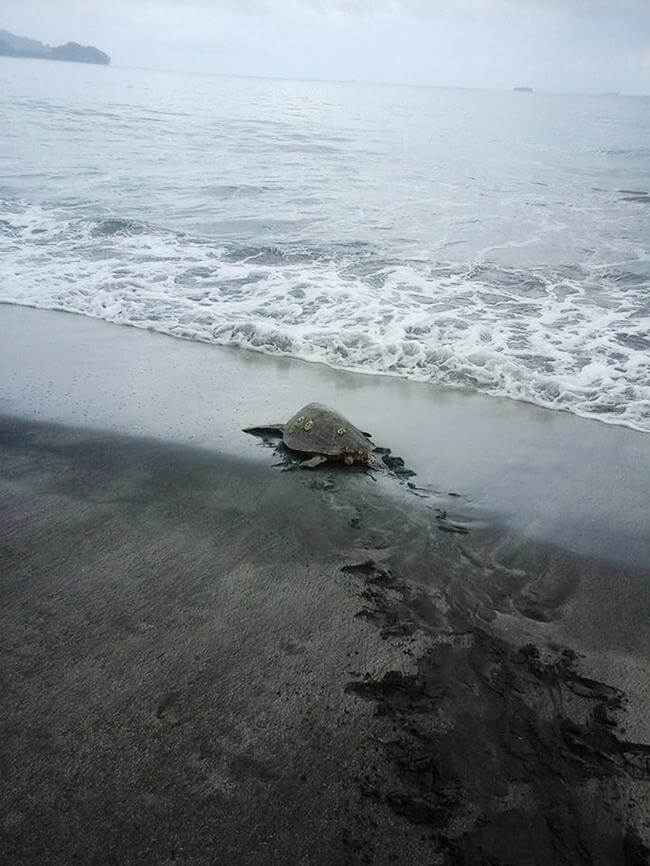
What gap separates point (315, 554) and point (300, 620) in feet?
2.03

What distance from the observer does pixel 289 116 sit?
152ft

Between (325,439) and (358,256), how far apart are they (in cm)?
758

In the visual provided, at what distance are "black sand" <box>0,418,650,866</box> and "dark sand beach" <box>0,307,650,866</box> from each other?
1 cm

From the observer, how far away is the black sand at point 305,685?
7.44ft

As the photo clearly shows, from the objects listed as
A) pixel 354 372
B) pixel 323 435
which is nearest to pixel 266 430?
pixel 323 435

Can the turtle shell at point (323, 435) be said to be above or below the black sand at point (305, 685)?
above

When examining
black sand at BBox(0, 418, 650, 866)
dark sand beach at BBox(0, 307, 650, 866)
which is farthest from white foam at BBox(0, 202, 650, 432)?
black sand at BBox(0, 418, 650, 866)

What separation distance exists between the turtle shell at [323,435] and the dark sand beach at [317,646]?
0.66 ft

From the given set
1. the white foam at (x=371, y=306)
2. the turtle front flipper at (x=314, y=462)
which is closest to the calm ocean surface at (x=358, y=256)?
the white foam at (x=371, y=306)

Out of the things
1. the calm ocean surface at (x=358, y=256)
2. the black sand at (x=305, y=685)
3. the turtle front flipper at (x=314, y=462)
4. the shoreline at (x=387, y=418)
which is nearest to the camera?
the black sand at (x=305, y=685)

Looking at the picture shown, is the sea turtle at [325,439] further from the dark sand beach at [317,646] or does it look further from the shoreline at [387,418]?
the shoreline at [387,418]

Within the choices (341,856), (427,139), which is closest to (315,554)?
(341,856)

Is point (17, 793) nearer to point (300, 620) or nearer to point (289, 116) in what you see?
point (300, 620)

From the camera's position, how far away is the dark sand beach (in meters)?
2.29
